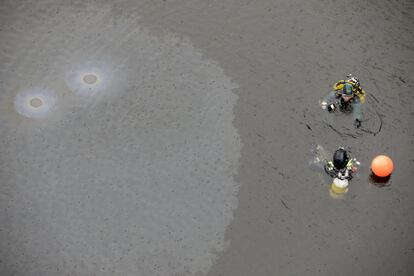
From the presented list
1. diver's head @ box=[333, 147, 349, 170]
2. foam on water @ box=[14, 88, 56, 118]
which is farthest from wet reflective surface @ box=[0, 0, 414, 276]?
diver's head @ box=[333, 147, 349, 170]

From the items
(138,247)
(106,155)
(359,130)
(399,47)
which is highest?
(399,47)

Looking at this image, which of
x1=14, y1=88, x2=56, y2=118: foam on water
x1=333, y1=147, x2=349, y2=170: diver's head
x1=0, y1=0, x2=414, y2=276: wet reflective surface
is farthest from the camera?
x1=14, y1=88, x2=56, y2=118: foam on water

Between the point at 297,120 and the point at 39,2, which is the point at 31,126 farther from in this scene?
the point at 297,120

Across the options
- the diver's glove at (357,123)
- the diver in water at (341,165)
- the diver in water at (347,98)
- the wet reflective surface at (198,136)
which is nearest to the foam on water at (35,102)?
the wet reflective surface at (198,136)

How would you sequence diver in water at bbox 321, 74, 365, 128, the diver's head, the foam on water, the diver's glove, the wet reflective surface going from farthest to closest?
the foam on water, the diver's glove, diver in water at bbox 321, 74, 365, 128, the diver's head, the wet reflective surface

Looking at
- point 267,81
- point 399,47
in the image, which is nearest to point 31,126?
point 267,81

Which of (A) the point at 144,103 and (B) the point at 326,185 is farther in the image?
(A) the point at 144,103

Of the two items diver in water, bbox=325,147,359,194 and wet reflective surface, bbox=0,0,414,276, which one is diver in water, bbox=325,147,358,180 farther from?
wet reflective surface, bbox=0,0,414,276
